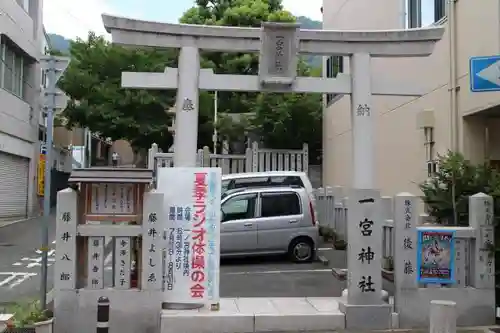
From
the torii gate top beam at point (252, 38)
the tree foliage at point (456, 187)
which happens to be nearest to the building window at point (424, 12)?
the torii gate top beam at point (252, 38)

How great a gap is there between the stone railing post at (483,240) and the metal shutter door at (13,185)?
22.0 metres

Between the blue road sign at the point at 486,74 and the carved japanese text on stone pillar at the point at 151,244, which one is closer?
the blue road sign at the point at 486,74

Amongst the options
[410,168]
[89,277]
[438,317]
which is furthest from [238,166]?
[438,317]

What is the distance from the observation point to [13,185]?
26.8 metres

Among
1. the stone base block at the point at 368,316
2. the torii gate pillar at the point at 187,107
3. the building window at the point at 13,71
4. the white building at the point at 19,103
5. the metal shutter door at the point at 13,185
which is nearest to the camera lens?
the stone base block at the point at 368,316

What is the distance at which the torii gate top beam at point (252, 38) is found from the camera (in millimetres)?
9984

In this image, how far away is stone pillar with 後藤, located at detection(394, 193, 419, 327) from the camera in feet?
26.7

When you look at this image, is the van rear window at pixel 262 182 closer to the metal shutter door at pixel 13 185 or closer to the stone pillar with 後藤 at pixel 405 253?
the stone pillar with 後藤 at pixel 405 253

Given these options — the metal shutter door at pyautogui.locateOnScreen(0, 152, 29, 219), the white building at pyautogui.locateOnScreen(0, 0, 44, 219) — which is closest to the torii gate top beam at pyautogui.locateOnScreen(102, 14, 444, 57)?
the white building at pyautogui.locateOnScreen(0, 0, 44, 219)

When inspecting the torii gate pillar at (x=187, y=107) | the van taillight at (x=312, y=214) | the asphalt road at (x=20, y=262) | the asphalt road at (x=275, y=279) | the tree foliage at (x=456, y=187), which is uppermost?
the torii gate pillar at (x=187, y=107)

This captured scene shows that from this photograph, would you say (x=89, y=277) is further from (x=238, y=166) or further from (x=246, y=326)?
(x=238, y=166)

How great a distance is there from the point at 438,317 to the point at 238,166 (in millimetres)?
14731

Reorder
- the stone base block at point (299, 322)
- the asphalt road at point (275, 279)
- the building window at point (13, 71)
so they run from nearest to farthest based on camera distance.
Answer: the stone base block at point (299, 322) → the asphalt road at point (275, 279) → the building window at point (13, 71)

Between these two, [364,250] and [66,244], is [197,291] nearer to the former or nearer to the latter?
→ [66,244]
